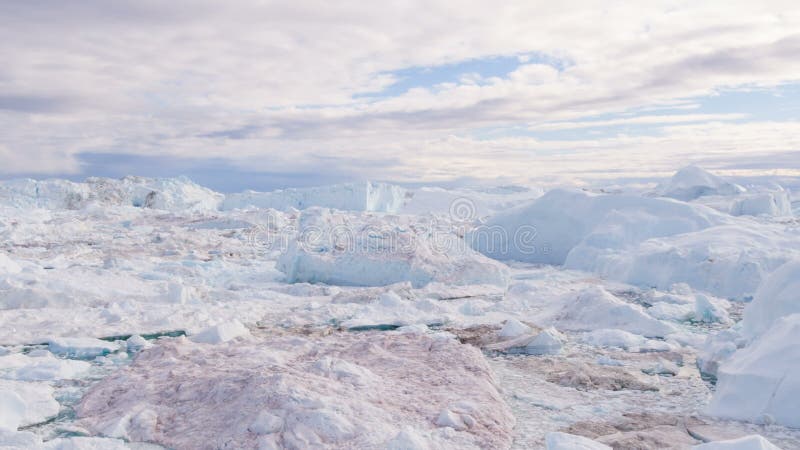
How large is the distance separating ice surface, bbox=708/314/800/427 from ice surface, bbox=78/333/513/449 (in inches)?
62.0

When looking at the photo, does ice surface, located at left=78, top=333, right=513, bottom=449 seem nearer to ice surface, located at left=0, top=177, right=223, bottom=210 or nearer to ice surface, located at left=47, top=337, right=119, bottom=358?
ice surface, located at left=47, top=337, right=119, bottom=358

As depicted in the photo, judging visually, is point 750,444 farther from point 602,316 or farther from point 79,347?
point 79,347

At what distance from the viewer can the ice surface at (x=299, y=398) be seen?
3.66 m

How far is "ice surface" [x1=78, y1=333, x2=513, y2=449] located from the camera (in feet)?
12.0

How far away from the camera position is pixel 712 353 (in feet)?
18.4

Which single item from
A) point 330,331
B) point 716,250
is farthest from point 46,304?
point 716,250

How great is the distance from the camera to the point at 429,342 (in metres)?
5.77

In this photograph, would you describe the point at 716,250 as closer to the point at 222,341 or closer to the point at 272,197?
the point at 222,341

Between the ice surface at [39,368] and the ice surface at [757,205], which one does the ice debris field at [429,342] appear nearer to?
the ice surface at [39,368]

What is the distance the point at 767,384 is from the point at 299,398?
321 cm

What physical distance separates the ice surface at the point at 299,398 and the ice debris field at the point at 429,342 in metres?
0.02

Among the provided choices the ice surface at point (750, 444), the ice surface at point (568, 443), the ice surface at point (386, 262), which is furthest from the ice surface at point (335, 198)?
the ice surface at point (750, 444)

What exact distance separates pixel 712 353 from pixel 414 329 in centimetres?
319

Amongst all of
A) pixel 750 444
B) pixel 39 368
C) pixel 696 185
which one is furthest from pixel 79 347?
pixel 696 185
